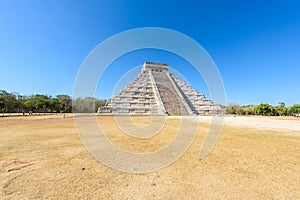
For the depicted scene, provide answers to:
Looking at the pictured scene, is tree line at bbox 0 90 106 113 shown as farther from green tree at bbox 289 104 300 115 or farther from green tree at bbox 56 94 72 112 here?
green tree at bbox 289 104 300 115

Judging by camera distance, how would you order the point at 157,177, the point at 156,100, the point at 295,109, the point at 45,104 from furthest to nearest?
1. the point at 295,109
2. the point at 45,104
3. the point at 156,100
4. the point at 157,177

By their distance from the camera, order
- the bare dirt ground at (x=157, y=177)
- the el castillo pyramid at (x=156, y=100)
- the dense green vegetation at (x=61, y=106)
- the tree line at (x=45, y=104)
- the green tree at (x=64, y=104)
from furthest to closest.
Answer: the green tree at (x=64, y=104), the dense green vegetation at (x=61, y=106), the tree line at (x=45, y=104), the el castillo pyramid at (x=156, y=100), the bare dirt ground at (x=157, y=177)

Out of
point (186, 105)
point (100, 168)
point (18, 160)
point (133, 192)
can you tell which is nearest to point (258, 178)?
point (133, 192)

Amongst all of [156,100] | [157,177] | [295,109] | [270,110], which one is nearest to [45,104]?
[156,100]

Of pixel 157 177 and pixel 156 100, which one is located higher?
pixel 156 100

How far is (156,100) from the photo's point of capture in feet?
108

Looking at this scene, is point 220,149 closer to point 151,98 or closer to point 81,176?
point 81,176

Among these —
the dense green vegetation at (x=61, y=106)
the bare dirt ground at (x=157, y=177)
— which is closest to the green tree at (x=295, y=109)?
Answer: the dense green vegetation at (x=61, y=106)

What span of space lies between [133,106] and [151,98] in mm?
5175

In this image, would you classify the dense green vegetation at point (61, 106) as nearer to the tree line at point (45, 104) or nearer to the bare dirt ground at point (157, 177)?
the tree line at point (45, 104)

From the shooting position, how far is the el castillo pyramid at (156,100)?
29359 millimetres

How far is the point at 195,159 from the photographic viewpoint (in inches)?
183

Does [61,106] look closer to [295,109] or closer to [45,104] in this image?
[45,104]

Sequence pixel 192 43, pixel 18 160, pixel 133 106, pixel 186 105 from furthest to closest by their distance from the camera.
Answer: pixel 186 105, pixel 133 106, pixel 192 43, pixel 18 160
